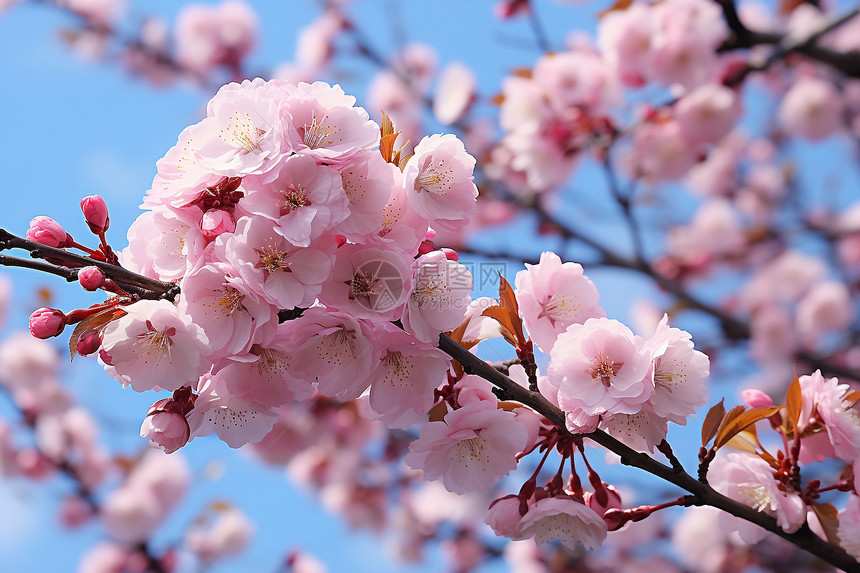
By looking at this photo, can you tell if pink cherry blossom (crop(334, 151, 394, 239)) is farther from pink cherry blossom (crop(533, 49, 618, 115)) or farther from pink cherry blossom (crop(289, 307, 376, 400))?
pink cherry blossom (crop(533, 49, 618, 115))

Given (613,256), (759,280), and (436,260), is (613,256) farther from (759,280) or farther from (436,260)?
(759,280)

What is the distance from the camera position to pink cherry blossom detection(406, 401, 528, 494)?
926 mm

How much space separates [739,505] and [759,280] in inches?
213

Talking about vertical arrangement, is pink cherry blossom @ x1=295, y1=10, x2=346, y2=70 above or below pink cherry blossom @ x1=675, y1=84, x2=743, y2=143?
above

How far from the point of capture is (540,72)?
2.93 metres

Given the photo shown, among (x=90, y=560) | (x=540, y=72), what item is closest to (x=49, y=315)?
(x=540, y=72)

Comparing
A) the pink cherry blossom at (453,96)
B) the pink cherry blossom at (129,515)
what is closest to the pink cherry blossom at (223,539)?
the pink cherry blossom at (129,515)

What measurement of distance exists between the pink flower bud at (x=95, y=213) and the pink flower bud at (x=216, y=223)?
0.55 feet

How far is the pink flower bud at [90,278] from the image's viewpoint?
2.54 ft

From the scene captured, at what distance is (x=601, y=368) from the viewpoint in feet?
Answer: 3.01

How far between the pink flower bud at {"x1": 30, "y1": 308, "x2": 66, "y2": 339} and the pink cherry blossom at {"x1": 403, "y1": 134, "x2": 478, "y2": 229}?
1.63 feet

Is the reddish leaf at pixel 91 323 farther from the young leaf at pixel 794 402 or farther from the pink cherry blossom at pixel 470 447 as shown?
the young leaf at pixel 794 402

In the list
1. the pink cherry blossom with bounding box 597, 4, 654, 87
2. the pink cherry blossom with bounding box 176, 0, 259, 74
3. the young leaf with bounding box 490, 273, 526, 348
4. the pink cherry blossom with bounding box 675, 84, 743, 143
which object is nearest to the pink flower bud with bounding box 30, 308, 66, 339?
the young leaf with bounding box 490, 273, 526, 348

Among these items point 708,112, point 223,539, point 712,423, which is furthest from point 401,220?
point 223,539
